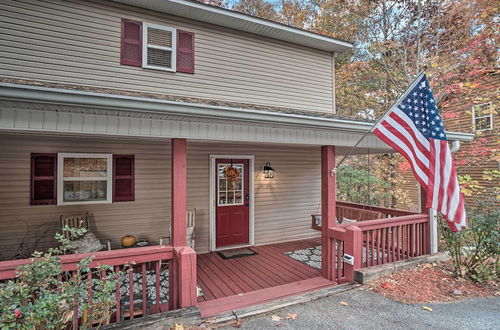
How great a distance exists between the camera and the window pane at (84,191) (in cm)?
A: 488

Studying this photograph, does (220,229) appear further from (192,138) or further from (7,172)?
(7,172)

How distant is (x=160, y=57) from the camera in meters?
5.55

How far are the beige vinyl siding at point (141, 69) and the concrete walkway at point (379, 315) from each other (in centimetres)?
453

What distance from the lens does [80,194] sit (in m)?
4.96

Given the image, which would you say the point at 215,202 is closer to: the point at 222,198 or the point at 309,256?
the point at 222,198

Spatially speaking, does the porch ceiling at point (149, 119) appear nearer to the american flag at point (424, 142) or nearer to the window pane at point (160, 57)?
the american flag at point (424, 142)

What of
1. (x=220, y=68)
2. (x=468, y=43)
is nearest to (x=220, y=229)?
(x=220, y=68)

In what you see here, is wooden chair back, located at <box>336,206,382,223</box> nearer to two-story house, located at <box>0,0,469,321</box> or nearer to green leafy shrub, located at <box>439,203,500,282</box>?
two-story house, located at <box>0,0,469,321</box>

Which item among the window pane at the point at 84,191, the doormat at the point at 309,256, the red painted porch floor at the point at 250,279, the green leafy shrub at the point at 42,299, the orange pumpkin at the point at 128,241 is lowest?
the doormat at the point at 309,256

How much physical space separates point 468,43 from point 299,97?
6.83 meters

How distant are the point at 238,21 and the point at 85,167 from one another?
4.52m

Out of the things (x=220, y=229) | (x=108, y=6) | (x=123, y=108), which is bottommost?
(x=220, y=229)

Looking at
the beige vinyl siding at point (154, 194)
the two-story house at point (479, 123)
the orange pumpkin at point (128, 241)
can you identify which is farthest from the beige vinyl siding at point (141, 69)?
the two-story house at point (479, 123)

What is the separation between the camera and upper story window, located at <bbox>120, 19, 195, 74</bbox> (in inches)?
208
